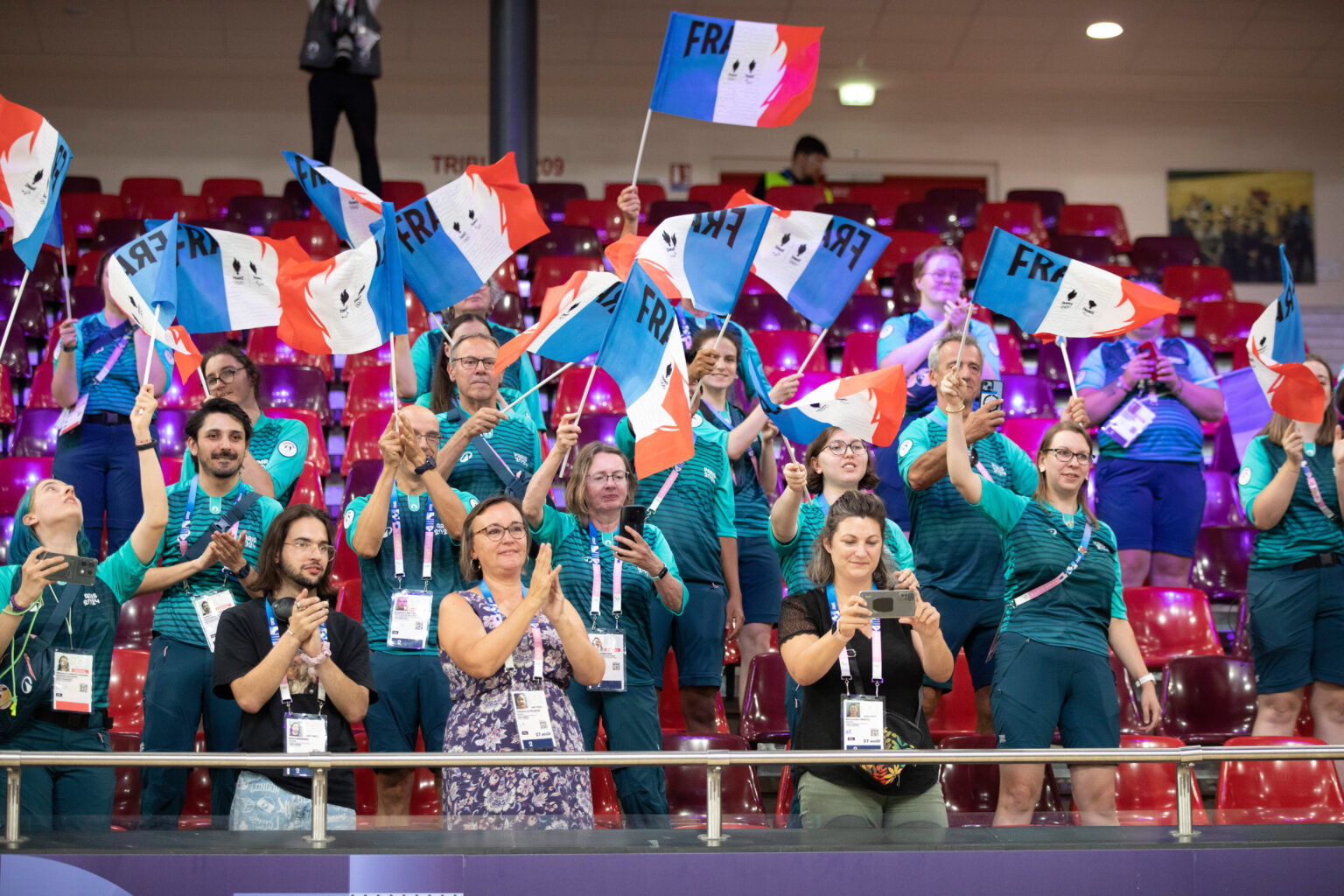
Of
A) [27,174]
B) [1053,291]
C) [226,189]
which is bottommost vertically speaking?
[1053,291]

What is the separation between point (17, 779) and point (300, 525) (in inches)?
34.9

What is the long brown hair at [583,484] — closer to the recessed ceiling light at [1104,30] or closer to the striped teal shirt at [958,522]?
the striped teal shirt at [958,522]

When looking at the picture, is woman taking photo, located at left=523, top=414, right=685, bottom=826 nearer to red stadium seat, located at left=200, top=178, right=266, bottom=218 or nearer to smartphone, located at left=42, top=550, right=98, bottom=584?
smartphone, located at left=42, top=550, right=98, bottom=584

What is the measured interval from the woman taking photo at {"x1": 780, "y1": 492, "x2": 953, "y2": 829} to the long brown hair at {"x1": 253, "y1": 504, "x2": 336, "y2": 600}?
45.9 inches

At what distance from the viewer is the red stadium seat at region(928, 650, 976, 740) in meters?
4.33

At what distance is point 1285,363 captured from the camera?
4.35 meters

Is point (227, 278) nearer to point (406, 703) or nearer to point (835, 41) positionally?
point (406, 703)

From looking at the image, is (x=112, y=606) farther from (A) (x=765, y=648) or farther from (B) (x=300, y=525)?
(A) (x=765, y=648)

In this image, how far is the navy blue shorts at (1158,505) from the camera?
5.15m

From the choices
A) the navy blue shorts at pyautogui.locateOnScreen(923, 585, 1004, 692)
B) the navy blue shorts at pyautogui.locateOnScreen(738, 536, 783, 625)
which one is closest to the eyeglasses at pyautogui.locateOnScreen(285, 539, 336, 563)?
the navy blue shorts at pyautogui.locateOnScreen(738, 536, 783, 625)

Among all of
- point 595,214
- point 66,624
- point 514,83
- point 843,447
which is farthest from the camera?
point 595,214

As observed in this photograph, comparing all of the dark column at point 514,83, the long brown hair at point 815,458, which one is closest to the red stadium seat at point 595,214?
the dark column at point 514,83

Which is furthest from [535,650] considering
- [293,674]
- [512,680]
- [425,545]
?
[425,545]

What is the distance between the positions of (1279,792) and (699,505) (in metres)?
1.84
